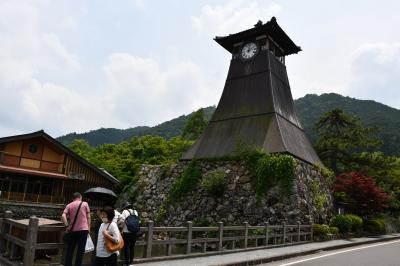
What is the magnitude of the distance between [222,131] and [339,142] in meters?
12.5

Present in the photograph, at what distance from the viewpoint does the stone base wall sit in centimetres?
2058

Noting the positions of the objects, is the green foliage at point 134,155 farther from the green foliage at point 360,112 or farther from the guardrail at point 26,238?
the green foliage at point 360,112

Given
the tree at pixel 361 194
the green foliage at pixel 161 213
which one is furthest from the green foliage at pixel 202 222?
the tree at pixel 361 194

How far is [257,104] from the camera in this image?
89.8ft

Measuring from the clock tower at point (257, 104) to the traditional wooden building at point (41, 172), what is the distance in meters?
10.7

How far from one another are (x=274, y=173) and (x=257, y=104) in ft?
25.2

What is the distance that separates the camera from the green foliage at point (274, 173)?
2086cm

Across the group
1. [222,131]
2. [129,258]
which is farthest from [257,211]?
[129,258]

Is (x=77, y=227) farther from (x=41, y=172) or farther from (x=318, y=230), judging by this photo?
(x=41, y=172)

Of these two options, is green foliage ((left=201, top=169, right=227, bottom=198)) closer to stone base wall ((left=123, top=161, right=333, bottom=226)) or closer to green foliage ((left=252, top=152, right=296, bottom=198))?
stone base wall ((left=123, top=161, right=333, bottom=226))

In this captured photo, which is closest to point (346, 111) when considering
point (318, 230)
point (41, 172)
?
point (318, 230)

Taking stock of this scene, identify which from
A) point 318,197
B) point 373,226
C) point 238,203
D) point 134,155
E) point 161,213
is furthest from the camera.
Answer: point 134,155

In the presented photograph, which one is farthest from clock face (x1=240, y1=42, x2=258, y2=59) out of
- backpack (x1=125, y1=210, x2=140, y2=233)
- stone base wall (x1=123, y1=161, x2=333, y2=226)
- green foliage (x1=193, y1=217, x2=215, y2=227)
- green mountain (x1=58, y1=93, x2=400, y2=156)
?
green mountain (x1=58, y1=93, x2=400, y2=156)

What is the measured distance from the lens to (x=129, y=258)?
923 cm
